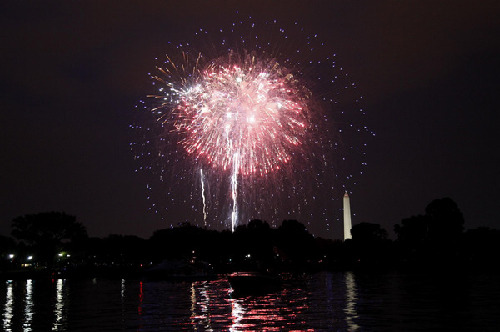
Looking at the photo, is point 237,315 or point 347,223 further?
point 347,223

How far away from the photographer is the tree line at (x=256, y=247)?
13462 centimetres

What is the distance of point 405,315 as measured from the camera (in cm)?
3559

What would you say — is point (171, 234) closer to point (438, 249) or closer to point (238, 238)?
point (238, 238)

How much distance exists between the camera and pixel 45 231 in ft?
461

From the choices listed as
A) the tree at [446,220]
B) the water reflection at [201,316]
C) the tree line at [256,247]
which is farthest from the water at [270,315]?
the tree at [446,220]

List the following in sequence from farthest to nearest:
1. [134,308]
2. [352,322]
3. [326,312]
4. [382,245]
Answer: [382,245] < [134,308] < [326,312] < [352,322]

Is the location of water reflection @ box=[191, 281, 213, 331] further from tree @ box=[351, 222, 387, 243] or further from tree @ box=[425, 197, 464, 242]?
tree @ box=[351, 222, 387, 243]

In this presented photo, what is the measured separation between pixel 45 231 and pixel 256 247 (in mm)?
61083

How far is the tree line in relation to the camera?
13462 centimetres

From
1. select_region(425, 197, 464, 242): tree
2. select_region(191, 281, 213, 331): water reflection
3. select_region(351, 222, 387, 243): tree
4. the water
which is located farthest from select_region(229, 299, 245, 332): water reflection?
select_region(351, 222, 387, 243): tree

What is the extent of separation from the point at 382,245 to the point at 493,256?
1717 inches

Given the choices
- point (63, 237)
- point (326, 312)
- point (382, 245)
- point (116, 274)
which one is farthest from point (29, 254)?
point (326, 312)

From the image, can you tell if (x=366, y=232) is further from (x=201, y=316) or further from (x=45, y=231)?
(x=201, y=316)

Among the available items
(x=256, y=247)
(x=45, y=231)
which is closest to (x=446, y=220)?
(x=256, y=247)
